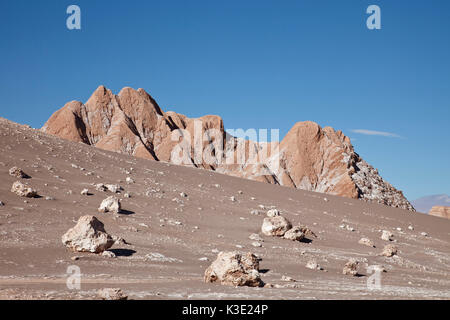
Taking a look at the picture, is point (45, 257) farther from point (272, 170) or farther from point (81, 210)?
point (272, 170)

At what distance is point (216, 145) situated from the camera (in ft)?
291

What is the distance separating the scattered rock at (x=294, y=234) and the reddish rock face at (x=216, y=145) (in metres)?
50.9

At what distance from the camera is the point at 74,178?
56.5 feet

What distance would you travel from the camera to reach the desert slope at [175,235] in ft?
24.9

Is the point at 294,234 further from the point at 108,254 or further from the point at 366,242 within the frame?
the point at 108,254

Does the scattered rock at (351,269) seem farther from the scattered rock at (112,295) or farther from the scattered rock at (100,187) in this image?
the scattered rock at (100,187)

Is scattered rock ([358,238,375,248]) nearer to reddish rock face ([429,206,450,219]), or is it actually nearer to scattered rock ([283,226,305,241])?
scattered rock ([283,226,305,241])

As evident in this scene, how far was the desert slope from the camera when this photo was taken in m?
7.59

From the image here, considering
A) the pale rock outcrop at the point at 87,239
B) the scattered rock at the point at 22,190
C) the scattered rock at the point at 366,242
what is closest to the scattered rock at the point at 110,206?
the scattered rock at the point at 22,190

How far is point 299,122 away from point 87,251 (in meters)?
73.2

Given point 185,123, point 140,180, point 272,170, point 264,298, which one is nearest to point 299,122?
point 272,170

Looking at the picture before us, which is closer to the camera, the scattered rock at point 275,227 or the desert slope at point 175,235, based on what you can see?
the desert slope at point 175,235

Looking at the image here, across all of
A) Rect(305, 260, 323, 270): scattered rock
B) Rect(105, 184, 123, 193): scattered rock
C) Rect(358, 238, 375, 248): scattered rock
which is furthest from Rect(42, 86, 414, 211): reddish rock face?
Rect(305, 260, 323, 270): scattered rock

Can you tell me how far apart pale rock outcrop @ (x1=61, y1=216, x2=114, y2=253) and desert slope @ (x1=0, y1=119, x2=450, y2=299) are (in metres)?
0.19
